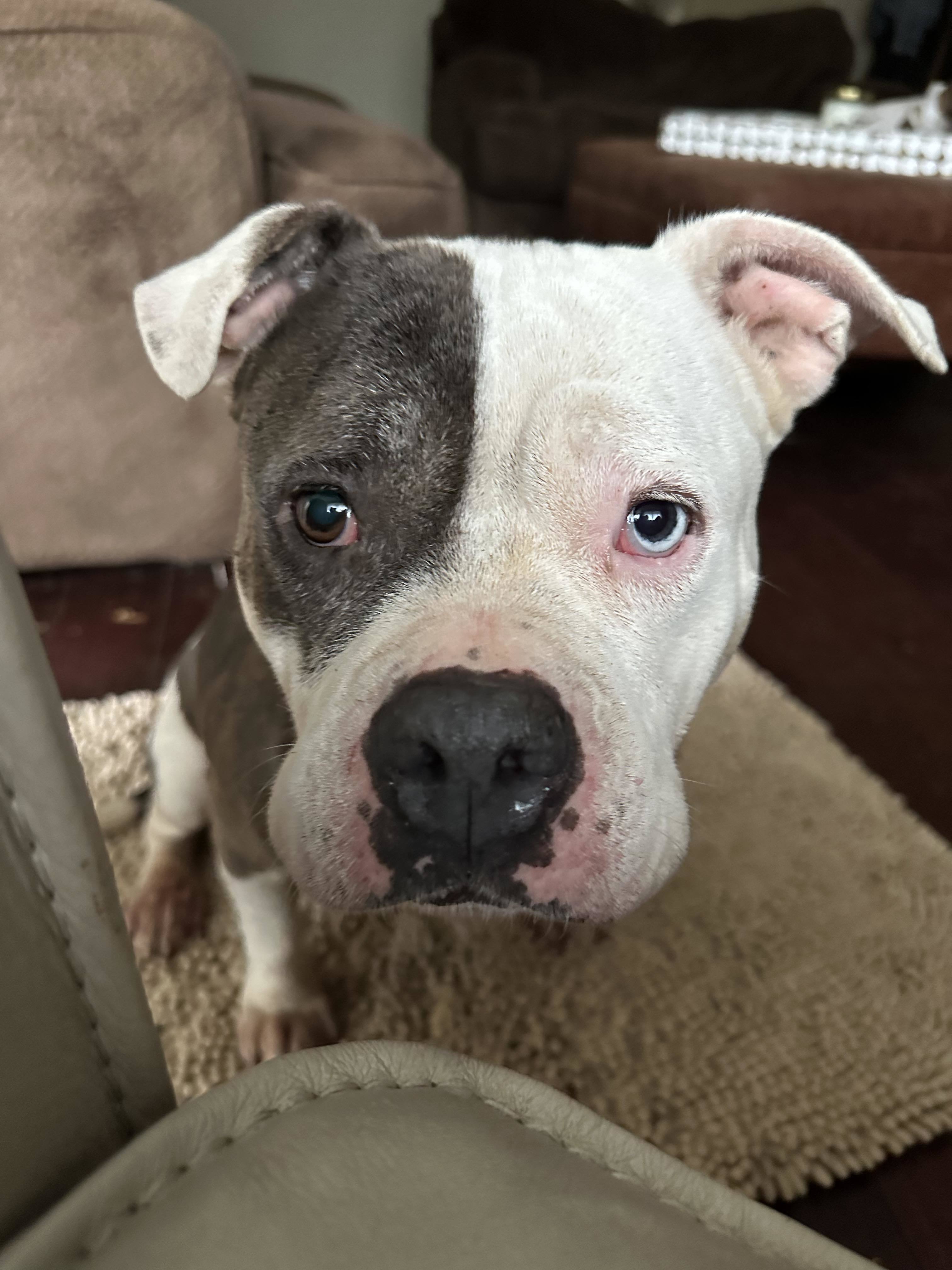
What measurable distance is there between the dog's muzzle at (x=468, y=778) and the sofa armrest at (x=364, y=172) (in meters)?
1.38

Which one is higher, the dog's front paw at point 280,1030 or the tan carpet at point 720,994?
the dog's front paw at point 280,1030

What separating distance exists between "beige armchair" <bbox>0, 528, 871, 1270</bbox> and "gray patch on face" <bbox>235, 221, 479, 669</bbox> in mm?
332

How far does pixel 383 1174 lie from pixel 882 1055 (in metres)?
0.86

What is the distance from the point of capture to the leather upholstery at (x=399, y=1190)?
0.43 m

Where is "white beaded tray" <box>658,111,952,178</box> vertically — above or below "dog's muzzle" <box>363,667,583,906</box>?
below

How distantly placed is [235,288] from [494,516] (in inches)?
14.2

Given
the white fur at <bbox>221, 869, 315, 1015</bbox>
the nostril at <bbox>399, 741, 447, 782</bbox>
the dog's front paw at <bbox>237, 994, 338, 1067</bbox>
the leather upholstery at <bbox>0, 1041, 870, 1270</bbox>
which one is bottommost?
the dog's front paw at <bbox>237, 994, 338, 1067</bbox>

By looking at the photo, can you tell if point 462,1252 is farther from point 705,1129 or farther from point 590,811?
point 705,1129

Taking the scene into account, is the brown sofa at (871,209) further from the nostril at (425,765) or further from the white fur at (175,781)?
the nostril at (425,765)

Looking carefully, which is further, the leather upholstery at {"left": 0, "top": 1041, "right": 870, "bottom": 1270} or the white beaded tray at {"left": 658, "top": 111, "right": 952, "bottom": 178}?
the white beaded tray at {"left": 658, "top": 111, "right": 952, "bottom": 178}

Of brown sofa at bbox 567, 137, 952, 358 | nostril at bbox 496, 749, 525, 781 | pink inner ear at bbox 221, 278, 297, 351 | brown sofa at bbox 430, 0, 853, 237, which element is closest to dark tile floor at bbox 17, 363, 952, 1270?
brown sofa at bbox 567, 137, 952, 358

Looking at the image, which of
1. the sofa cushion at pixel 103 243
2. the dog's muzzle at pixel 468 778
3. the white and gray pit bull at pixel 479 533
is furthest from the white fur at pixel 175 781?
the sofa cushion at pixel 103 243

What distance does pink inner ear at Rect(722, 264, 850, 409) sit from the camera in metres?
0.95

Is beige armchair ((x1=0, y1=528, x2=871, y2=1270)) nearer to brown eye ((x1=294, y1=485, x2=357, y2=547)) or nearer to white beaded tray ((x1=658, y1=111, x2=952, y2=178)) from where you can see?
brown eye ((x1=294, y1=485, x2=357, y2=547))
